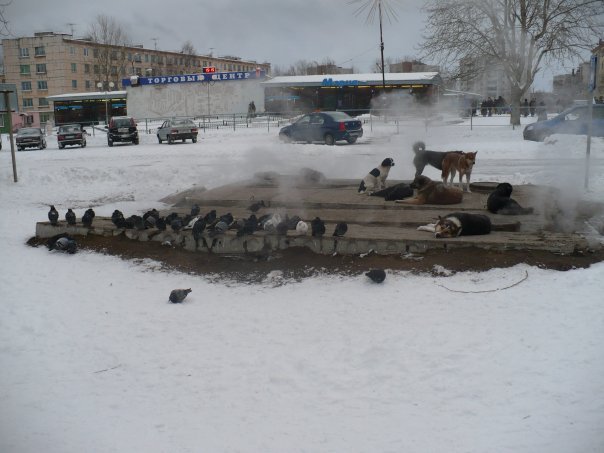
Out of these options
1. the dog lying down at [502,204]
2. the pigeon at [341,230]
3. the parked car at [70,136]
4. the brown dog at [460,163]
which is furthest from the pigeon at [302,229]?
the parked car at [70,136]

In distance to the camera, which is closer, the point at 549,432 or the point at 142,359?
the point at 549,432

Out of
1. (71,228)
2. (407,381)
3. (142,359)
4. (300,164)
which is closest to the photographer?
(407,381)

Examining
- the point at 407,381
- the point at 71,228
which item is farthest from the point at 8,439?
the point at 71,228

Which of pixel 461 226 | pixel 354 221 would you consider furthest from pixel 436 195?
pixel 461 226

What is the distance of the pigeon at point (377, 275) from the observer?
721cm

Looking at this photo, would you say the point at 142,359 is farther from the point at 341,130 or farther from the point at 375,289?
the point at 341,130

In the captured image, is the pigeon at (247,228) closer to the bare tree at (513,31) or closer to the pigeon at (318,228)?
the pigeon at (318,228)

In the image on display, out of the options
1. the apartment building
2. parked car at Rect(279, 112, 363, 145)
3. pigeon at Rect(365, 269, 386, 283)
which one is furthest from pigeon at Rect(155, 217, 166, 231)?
the apartment building

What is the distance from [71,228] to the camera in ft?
34.0

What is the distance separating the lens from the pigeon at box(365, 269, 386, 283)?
7.21 metres

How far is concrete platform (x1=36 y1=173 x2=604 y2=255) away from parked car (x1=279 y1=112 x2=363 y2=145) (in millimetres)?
11073

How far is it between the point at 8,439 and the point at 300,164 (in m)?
13.2

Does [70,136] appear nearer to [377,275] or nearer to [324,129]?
[324,129]

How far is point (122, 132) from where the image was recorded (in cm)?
3269
